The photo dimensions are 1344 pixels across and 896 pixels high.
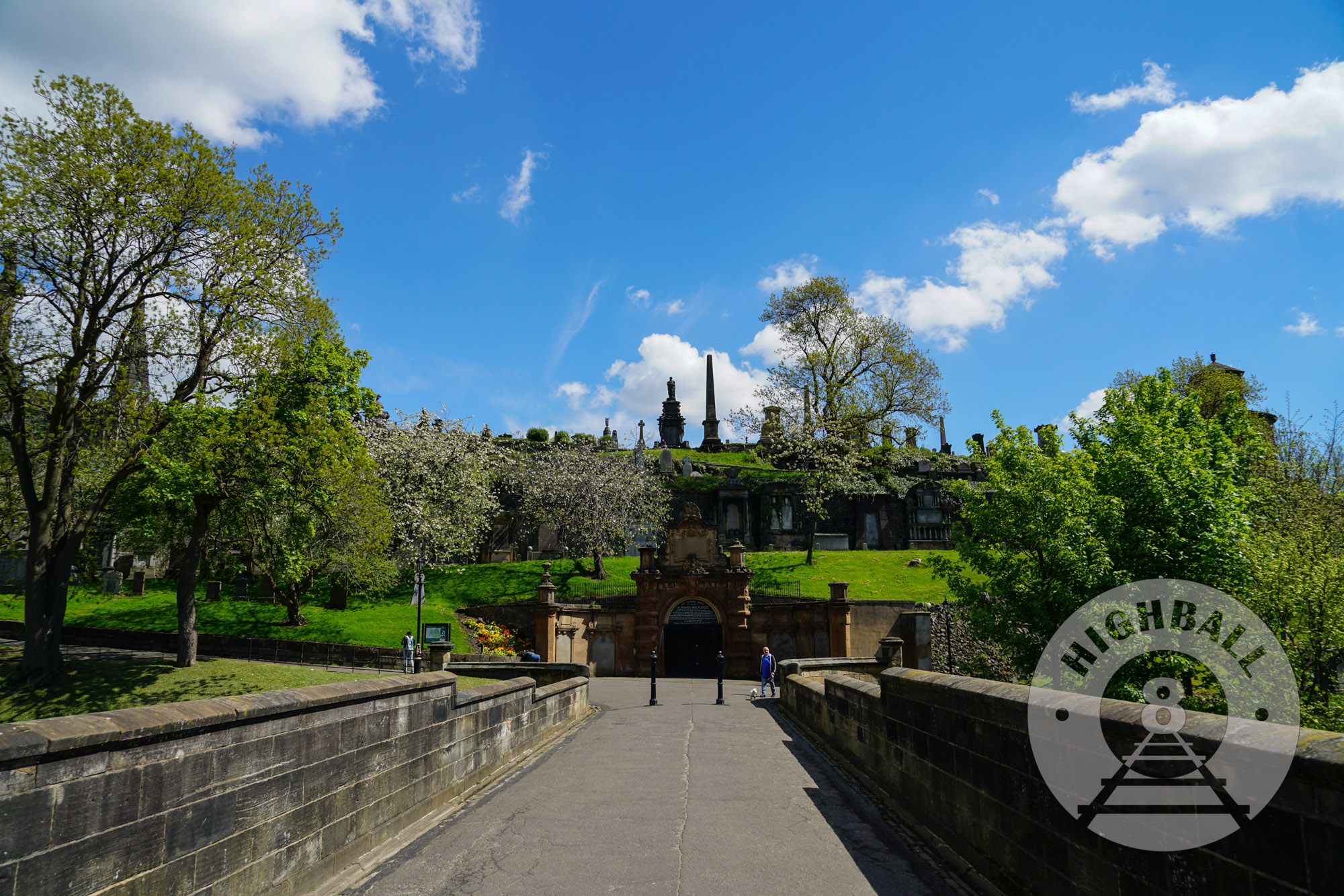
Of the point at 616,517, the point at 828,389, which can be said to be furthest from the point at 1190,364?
the point at 616,517

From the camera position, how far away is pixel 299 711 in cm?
559

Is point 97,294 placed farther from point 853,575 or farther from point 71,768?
point 853,575

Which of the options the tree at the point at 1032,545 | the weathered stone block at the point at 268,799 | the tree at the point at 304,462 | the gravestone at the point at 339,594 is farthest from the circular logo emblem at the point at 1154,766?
the gravestone at the point at 339,594

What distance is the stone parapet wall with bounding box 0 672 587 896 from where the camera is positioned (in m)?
3.56

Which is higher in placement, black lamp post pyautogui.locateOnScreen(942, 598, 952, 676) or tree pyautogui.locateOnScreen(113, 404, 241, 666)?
tree pyautogui.locateOnScreen(113, 404, 241, 666)

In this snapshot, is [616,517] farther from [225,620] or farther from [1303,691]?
[1303,691]

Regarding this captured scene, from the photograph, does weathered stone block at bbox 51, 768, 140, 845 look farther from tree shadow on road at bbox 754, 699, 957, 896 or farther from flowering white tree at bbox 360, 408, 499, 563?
flowering white tree at bbox 360, 408, 499, 563

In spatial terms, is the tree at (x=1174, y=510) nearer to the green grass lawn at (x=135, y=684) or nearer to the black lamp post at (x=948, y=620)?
the black lamp post at (x=948, y=620)

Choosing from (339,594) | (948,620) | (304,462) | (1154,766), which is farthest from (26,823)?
(339,594)

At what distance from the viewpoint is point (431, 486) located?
4028cm

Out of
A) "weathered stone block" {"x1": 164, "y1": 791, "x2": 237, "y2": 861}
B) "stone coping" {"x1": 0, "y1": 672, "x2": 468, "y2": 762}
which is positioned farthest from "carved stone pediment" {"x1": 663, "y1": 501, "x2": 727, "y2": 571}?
"weathered stone block" {"x1": 164, "y1": 791, "x2": 237, "y2": 861}

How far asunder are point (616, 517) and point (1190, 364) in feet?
150

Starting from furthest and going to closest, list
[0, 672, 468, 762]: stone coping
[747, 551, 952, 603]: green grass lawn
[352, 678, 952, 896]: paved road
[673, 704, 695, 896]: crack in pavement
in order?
[747, 551, 952, 603]: green grass lawn
[673, 704, 695, 896]: crack in pavement
[352, 678, 952, 896]: paved road
[0, 672, 468, 762]: stone coping

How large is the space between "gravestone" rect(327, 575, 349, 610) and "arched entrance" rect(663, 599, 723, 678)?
16018 mm
